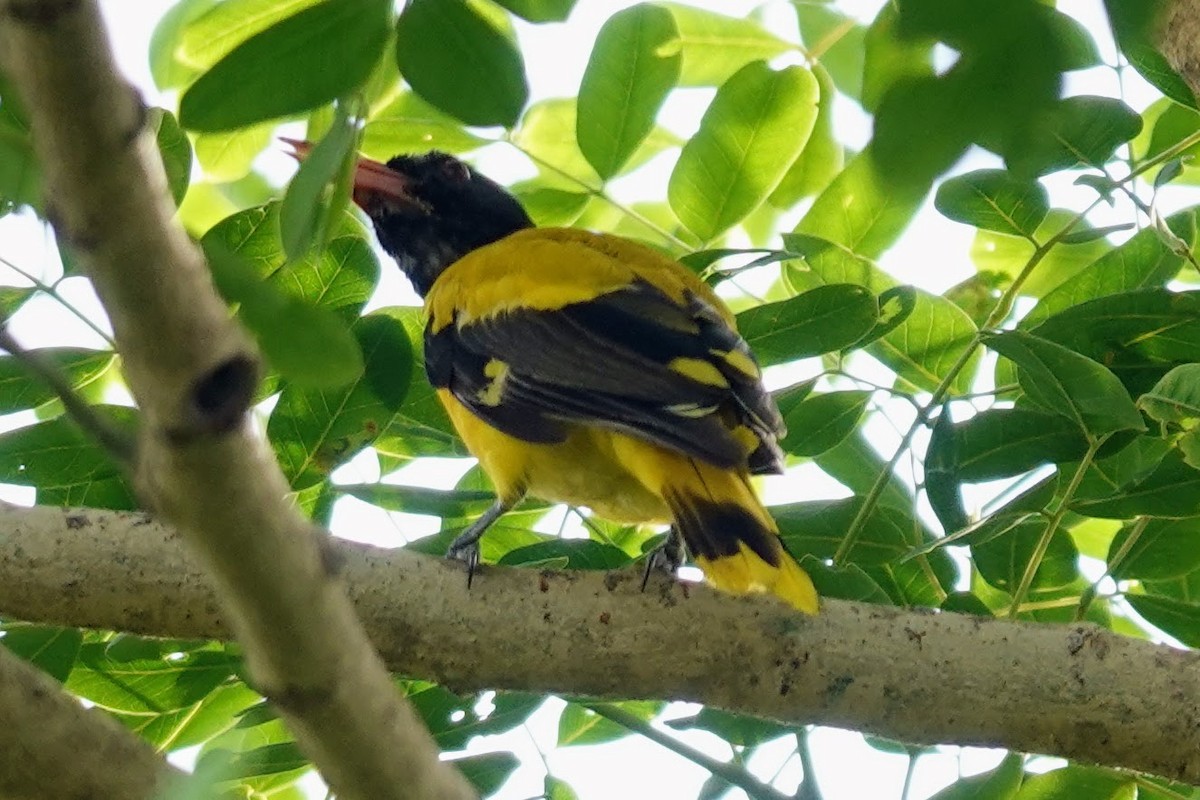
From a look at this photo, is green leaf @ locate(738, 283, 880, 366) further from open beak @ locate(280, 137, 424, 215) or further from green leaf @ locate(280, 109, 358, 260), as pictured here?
open beak @ locate(280, 137, 424, 215)

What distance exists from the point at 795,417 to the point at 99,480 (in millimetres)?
1206

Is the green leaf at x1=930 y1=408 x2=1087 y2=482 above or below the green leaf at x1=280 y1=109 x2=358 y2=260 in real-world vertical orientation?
above

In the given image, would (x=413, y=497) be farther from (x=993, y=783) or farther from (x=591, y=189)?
(x=993, y=783)

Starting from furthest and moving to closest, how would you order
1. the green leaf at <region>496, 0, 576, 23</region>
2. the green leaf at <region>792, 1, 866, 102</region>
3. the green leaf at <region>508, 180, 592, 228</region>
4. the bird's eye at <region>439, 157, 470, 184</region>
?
the bird's eye at <region>439, 157, 470, 184</region>
the green leaf at <region>508, 180, 592, 228</region>
the green leaf at <region>792, 1, 866, 102</region>
the green leaf at <region>496, 0, 576, 23</region>

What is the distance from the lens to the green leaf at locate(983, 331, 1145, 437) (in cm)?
222

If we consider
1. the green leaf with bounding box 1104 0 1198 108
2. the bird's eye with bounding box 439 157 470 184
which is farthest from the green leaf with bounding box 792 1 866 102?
the green leaf with bounding box 1104 0 1198 108

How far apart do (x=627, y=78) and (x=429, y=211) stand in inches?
58.6

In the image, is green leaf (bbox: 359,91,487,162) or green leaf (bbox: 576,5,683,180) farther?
green leaf (bbox: 359,91,487,162)

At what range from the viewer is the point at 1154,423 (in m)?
2.48

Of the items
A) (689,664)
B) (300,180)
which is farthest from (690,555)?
(300,180)

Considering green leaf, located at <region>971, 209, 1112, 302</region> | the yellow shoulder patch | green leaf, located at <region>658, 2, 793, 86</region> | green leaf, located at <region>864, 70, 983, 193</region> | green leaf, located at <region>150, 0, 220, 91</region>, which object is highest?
green leaf, located at <region>150, 0, 220, 91</region>

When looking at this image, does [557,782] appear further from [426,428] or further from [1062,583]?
[1062,583]

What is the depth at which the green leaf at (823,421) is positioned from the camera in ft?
9.05

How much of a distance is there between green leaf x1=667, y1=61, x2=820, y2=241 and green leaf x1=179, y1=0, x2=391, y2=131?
1276mm
